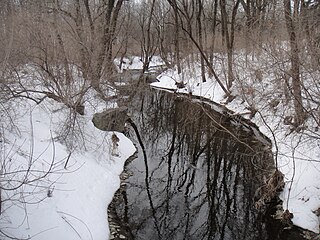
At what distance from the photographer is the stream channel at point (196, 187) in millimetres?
8164

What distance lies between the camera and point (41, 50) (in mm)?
12039

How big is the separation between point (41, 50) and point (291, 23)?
807 cm

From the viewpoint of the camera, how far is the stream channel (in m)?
8.16

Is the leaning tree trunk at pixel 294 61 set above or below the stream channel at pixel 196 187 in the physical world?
above

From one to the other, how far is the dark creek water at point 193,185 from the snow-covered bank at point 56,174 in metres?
0.68

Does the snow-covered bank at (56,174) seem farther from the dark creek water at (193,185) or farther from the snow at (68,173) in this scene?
the dark creek water at (193,185)

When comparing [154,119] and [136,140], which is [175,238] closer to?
[136,140]

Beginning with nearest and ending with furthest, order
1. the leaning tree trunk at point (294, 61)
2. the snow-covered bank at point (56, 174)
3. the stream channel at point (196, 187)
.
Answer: the snow-covered bank at point (56, 174), the stream channel at point (196, 187), the leaning tree trunk at point (294, 61)

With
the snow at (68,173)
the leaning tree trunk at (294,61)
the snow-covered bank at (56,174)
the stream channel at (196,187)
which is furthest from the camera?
the leaning tree trunk at (294,61)

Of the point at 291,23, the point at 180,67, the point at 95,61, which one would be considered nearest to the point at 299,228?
the point at 291,23

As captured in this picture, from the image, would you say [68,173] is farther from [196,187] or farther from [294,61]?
[294,61]

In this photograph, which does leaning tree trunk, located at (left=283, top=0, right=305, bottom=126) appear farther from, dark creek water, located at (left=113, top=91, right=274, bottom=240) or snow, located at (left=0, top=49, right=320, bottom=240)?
dark creek water, located at (left=113, top=91, right=274, bottom=240)

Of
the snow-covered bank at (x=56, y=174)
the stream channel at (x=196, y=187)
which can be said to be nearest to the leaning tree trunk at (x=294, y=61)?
the stream channel at (x=196, y=187)

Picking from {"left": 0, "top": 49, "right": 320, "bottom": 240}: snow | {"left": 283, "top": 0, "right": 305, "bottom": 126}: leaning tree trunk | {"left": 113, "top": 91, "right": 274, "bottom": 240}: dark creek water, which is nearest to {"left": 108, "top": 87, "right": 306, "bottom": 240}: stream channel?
{"left": 113, "top": 91, "right": 274, "bottom": 240}: dark creek water
